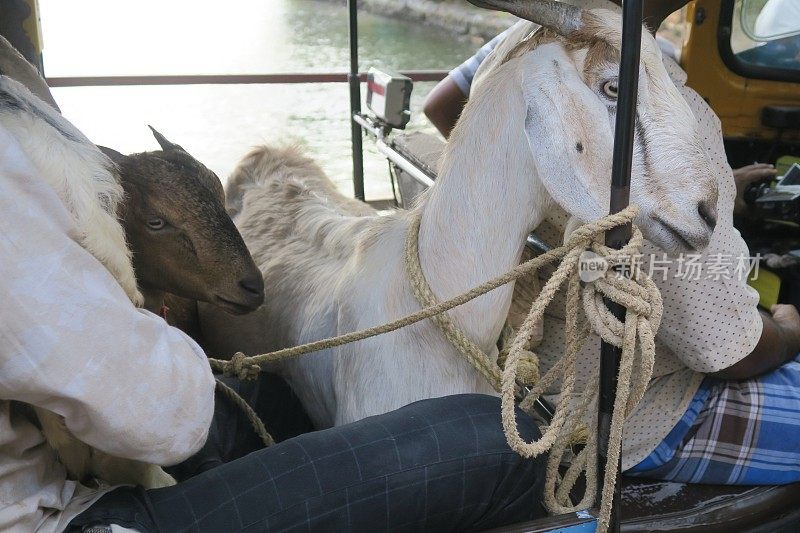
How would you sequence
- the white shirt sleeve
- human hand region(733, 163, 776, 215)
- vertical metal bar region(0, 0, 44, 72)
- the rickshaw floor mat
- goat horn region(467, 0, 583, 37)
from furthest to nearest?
human hand region(733, 163, 776, 215)
vertical metal bar region(0, 0, 44, 72)
the rickshaw floor mat
goat horn region(467, 0, 583, 37)
the white shirt sleeve

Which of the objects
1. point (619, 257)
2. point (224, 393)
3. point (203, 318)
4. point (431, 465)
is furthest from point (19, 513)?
point (203, 318)

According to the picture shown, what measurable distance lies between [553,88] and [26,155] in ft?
3.04

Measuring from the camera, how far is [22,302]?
3.34 ft

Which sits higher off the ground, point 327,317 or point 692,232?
point 692,232

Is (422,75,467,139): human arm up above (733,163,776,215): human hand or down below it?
above

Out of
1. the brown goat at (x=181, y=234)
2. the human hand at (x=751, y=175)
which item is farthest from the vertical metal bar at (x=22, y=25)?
the human hand at (x=751, y=175)

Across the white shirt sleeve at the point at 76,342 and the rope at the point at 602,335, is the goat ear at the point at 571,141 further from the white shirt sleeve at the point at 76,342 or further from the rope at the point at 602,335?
the white shirt sleeve at the point at 76,342

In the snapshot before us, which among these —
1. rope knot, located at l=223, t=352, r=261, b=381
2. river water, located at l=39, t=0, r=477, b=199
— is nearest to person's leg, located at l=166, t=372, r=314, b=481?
rope knot, located at l=223, t=352, r=261, b=381

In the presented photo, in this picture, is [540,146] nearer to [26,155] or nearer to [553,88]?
[553,88]

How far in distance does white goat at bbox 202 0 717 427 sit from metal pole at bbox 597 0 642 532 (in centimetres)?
19

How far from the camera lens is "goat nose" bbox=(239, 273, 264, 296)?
1847 millimetres

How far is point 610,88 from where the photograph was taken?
1499mm

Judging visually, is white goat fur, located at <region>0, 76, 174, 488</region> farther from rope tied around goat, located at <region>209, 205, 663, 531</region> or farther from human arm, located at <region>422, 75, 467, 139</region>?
human arm, located at <region>422, 75, 467, 139</region>

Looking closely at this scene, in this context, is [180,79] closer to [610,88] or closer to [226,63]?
[610,88]
